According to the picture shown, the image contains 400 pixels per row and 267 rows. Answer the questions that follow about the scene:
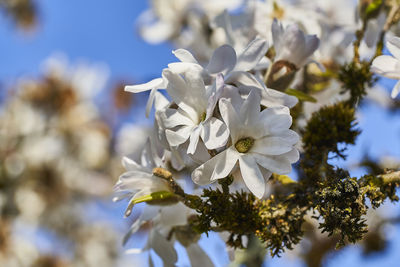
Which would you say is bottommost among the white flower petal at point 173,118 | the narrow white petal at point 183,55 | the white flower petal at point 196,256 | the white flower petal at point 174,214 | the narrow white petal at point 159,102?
the white flower petal at point 196,256

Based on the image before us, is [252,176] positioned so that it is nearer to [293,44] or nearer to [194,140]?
[194,140]

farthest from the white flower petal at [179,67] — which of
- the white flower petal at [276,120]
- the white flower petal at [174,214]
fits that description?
the white flower petal at [174,214]

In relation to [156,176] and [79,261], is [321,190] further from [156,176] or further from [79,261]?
[79,261]

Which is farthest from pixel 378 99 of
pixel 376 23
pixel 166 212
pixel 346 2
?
pixel 166 212

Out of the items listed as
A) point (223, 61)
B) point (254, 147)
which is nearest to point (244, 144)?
point (254, 147)

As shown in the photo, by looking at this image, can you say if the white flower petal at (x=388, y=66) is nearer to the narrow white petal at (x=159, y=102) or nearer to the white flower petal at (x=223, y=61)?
the white flower petal at (x=223, y=61)

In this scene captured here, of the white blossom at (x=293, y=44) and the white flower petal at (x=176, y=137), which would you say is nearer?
the white flower petal at (x=176, y=137)
